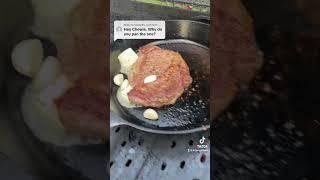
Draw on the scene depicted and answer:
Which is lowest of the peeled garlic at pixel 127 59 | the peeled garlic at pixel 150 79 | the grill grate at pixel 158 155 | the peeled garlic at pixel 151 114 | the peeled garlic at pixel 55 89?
the grill grate at pixel 158 155

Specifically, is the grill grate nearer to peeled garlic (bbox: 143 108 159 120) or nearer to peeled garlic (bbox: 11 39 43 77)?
peeled garlic (bbox: 143 108 159 120)

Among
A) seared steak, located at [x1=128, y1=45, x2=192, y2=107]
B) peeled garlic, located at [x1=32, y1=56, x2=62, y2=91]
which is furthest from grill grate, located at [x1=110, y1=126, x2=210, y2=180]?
peeled garlic, located at [x1=32, y1=56, x2=62, y2=91]

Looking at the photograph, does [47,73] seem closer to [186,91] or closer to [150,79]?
[150,79]

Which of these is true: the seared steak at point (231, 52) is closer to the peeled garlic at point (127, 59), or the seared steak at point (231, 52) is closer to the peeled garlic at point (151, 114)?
the peeled garlic at point (151, 114)

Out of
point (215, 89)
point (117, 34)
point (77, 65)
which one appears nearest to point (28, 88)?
point (77, 65)

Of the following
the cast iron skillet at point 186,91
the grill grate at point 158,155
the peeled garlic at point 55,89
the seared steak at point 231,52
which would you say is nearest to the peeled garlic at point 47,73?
the peeled garlic at point 55,89

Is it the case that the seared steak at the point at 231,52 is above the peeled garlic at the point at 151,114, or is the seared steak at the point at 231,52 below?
above

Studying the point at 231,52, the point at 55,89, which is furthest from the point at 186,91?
the point at 55,89
